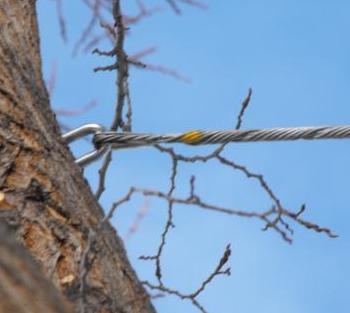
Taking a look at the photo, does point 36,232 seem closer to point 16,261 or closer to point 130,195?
point 130,195

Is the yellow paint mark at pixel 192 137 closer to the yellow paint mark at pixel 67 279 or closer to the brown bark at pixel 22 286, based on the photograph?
the yellow paint mark at pixel 67 279

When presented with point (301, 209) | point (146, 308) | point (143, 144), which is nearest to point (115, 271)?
point (146, 308)

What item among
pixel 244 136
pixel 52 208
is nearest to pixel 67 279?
pixel 52 208

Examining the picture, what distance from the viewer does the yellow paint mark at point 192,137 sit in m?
3.14

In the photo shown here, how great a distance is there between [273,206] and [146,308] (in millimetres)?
418

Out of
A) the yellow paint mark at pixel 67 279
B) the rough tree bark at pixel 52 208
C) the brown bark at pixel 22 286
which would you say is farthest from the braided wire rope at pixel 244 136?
the brown bark at pixel 22 286

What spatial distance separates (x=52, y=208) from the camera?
2.45m

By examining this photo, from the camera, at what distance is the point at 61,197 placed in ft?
8.14

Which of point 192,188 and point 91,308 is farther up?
point 192,188

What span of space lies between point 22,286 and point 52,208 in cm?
101

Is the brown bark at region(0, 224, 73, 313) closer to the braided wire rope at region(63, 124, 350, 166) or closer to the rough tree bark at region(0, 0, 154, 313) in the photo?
the rough tree bark at region(0, 0, 154, 313)

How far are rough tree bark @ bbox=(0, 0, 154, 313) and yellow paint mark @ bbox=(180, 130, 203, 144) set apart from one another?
52 centimetres

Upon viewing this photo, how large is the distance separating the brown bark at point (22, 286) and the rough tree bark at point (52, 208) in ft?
2.35

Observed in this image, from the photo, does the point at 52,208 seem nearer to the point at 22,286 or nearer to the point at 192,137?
the point at 192,137
